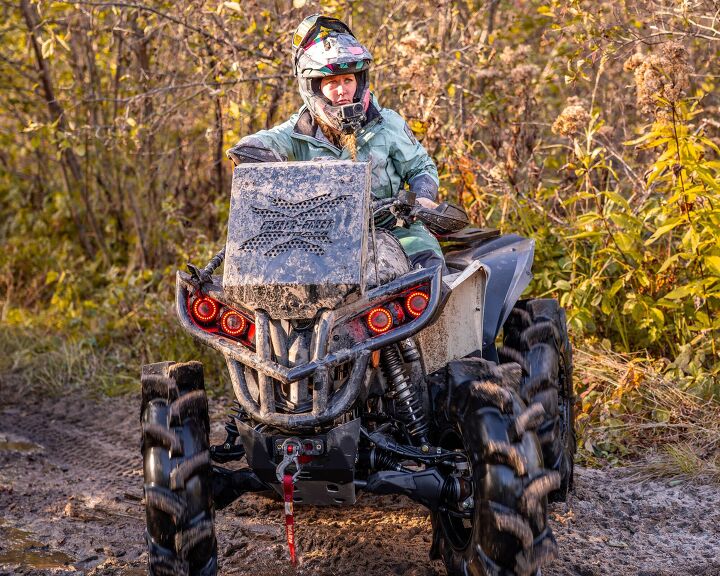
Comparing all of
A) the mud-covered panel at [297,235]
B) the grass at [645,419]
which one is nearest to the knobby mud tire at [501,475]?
the mud-covered panel at [297,235]

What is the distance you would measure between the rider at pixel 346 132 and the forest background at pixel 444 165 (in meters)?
1.55

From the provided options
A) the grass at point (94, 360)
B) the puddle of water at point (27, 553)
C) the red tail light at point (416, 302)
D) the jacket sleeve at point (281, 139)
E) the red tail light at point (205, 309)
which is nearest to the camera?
the red tail light at point (416, 302)

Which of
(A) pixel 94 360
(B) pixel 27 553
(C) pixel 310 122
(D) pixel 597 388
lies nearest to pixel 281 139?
(C) pixel 310 122

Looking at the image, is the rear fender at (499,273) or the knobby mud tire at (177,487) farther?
the rear fender at (499,273)

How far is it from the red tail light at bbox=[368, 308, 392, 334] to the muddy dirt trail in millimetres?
1093

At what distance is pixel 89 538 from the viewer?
461 centimetres

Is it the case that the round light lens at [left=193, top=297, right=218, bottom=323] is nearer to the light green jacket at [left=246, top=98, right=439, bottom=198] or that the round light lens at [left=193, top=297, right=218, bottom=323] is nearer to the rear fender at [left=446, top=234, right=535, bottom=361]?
the light green jacket at [left=246, top=98, right=439, bottom=198]

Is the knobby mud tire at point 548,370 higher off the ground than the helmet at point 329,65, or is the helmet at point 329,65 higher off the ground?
the helmet at point 329,65

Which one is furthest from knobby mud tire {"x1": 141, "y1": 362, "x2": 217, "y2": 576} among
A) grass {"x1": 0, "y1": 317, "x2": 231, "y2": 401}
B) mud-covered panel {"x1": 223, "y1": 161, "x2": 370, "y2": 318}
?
grass {"x1": 0, "y1": 317, "x2": 231, "y2": 401}

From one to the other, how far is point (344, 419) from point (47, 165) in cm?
771

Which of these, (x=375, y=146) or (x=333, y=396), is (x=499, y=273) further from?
(x=333, y=396)

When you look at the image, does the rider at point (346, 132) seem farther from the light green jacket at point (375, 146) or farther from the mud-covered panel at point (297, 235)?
the mud-covered panel at point (297, 235)

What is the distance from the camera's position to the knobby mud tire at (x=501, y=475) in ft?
11.0

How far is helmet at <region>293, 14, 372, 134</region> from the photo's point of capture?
14.5ft
